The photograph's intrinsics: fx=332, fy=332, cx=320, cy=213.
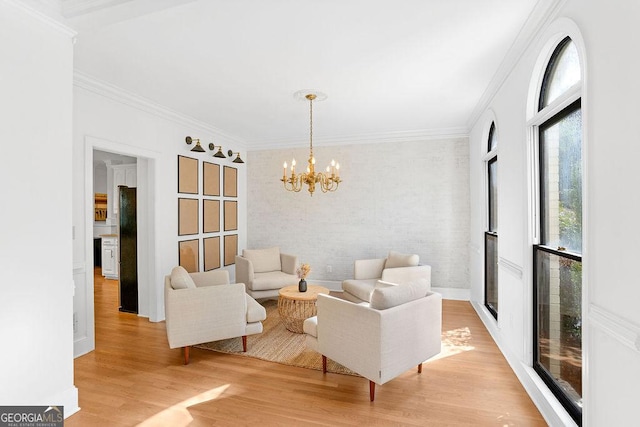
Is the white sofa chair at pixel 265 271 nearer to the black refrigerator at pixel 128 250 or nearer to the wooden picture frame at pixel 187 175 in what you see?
the wooden picture frame at pixel 187 175

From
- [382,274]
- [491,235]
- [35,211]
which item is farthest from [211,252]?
[491,235]

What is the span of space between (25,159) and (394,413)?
116 inches

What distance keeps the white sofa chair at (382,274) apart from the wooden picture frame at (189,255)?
7.49ft

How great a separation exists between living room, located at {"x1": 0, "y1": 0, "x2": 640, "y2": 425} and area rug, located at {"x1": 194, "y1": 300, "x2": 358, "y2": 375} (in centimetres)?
139

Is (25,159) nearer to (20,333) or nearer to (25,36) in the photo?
(25,36)

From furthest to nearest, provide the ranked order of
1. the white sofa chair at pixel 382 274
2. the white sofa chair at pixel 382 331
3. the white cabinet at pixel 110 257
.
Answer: the white cabinet at pixel 110 257 < the white sofa chair at pixel 382 274 < the white sofa chair at pixel 382 331

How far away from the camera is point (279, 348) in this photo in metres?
3.49

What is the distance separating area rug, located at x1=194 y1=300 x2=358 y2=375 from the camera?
10.3 feet

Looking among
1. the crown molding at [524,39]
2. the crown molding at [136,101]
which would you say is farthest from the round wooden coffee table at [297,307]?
the crown molding at [524,39]

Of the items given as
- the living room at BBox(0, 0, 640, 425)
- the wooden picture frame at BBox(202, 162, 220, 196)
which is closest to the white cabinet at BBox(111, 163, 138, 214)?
the wooden picture frame at BBox(202, 162, 220, 196)

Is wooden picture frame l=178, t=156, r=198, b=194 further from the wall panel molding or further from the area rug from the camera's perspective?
the wall panel molding

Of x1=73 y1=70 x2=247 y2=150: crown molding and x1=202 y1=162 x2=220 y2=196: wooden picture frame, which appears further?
x1=202 y1=162 x2=220 y2=196: wooden picture frame

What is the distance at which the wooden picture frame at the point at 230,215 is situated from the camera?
5910 millimetres

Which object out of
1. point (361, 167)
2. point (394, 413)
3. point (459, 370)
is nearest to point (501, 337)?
point (459, 370)
